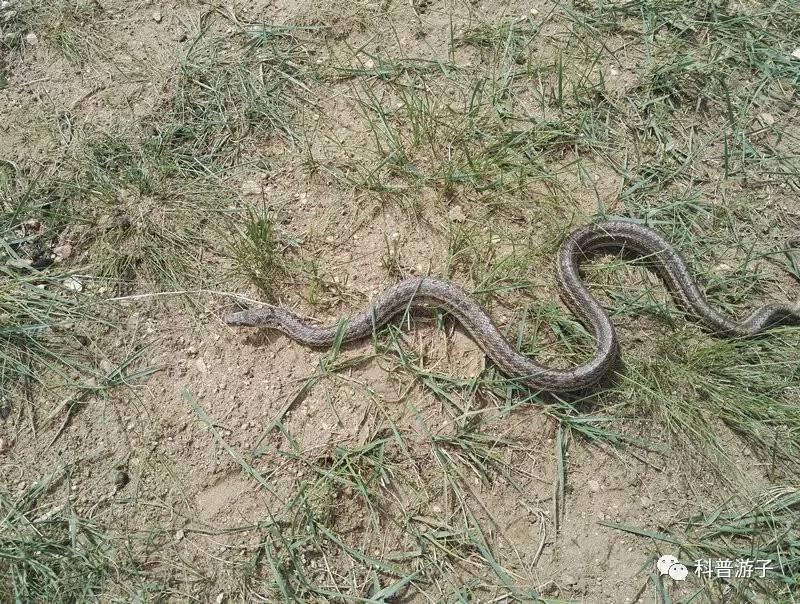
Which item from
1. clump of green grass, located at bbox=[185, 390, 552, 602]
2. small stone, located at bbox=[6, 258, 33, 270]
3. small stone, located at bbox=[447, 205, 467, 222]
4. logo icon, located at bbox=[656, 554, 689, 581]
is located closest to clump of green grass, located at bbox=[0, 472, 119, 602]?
clump of green grass, located at bbox=[185, 390, 552, 602]

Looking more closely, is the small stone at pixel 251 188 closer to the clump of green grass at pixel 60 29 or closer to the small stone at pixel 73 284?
the small stone at pixel 73 284

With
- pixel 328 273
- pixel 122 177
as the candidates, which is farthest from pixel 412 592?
pixel 122 177

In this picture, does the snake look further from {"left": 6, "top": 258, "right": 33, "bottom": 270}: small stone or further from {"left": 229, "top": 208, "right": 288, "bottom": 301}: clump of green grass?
{"left": 6, "top": 258, "right": 33, "bottom": 270}: small stone

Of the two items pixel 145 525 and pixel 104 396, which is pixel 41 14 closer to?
pixel 104 396

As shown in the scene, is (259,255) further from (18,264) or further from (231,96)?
(18,264)

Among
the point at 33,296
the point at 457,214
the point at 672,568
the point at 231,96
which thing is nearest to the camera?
the point at 672,568

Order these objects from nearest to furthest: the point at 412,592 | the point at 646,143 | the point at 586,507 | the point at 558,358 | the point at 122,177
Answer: the point at 412,592 < the point at 586,507 < the point at 558,358 < the point at 122,177 < the point at 646,143

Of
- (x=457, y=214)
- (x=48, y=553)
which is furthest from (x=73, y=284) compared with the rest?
(x=457, y=214)
